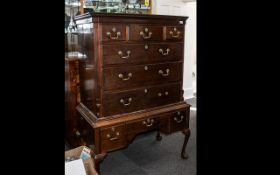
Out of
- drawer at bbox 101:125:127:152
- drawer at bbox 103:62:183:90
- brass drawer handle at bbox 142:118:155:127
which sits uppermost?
drawer at bbox 103:62:183:90

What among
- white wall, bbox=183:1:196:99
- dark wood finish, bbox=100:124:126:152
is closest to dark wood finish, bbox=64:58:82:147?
dark wood finish, bbox=100:124:126:152

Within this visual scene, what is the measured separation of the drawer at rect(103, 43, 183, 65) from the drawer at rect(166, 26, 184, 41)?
2.0 inches

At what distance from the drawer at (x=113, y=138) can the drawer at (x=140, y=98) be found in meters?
0.12

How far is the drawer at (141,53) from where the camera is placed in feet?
6.08

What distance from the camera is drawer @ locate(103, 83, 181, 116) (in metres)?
1.94

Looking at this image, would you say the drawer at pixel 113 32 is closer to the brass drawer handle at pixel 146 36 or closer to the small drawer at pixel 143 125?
the brass drawer handle at pixel 146 36

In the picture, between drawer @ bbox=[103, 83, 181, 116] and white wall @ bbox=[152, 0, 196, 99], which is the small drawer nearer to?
drawer @ bbox=[103, 83, 181, 116]

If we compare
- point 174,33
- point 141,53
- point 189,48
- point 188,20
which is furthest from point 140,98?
point 188,20

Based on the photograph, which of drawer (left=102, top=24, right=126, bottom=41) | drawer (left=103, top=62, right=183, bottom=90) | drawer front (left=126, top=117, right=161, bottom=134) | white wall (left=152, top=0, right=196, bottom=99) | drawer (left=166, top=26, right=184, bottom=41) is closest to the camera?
drawer (left=102, top=24, right=126, bottom=41)

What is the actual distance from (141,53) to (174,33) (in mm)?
385

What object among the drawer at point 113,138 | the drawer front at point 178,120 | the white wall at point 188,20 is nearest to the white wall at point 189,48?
the white wall at point 188,20
